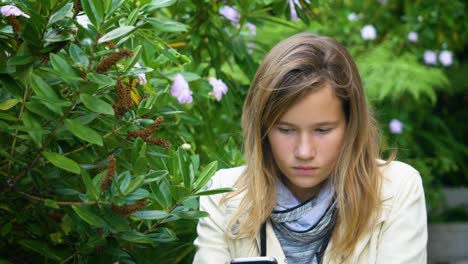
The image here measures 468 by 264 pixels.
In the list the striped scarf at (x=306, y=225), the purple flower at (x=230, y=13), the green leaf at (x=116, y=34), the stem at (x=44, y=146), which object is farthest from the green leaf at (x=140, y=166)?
the purple flower at (x=230, y=13)

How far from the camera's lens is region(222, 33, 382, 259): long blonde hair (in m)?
2.58

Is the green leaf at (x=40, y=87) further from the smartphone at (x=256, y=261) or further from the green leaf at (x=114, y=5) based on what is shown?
the smartphone at (x=256, y=261)

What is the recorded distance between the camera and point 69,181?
246 cm

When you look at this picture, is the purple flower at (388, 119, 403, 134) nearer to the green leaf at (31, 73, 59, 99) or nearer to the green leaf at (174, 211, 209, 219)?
the green leaf at (174, 211, 209, 219)

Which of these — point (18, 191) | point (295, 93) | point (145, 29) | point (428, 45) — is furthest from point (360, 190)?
point (428, 45)

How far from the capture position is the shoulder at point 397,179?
105 inches

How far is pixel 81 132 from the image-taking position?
2.15 meters

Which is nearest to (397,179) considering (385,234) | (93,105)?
(385,234)

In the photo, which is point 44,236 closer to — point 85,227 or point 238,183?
point 85,227

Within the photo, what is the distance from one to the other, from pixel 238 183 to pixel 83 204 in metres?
0.67

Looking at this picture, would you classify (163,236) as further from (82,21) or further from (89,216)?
(82,21)

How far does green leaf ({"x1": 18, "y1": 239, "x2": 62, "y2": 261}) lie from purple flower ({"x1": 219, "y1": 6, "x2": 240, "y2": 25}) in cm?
127

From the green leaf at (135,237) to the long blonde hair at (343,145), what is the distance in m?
0.39

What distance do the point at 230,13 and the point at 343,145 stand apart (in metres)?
1.00
